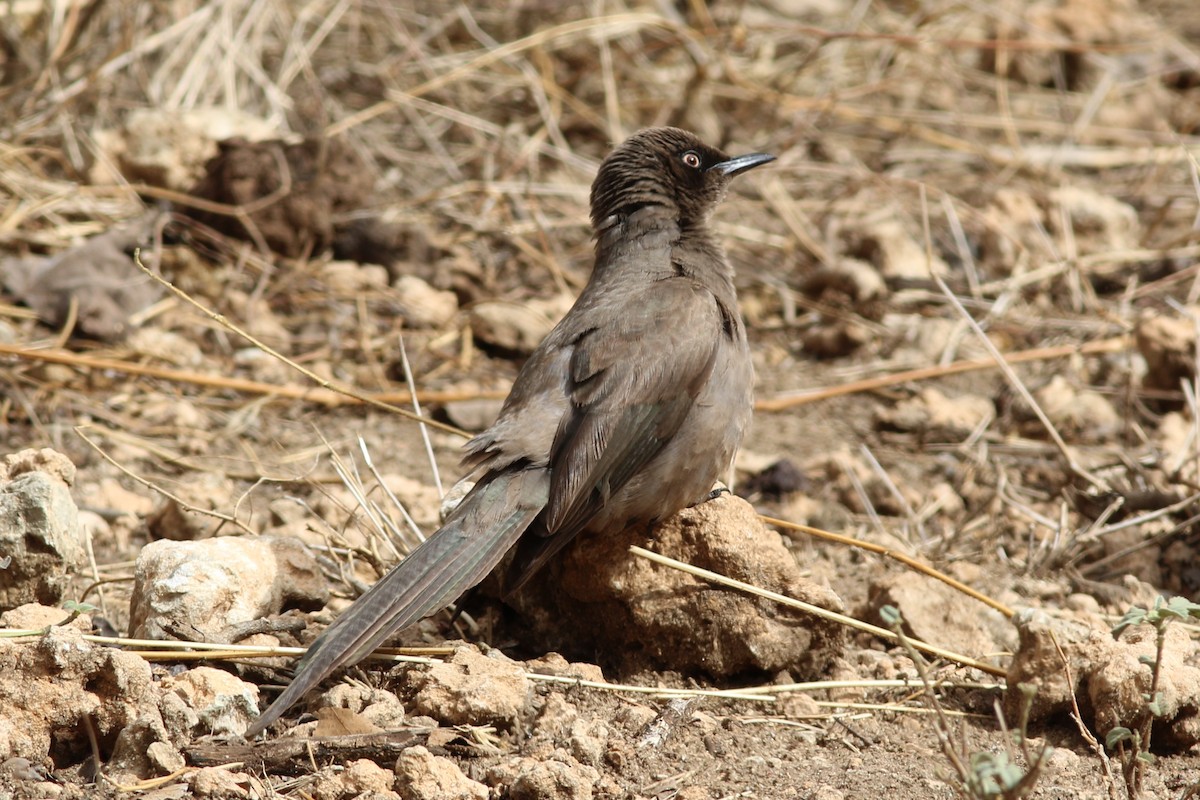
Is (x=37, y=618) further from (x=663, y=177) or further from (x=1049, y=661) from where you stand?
(x=1049, y=661)

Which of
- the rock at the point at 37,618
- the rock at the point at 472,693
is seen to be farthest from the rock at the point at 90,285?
the rock at the point at 472,693

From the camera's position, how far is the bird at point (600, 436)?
14.3ft

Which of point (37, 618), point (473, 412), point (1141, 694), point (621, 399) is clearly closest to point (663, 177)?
point (621, 399)

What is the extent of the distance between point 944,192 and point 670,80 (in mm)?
2514

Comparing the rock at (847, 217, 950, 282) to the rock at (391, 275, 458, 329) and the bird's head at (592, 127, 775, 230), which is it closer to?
the rock at (391, 275, 458, 329)

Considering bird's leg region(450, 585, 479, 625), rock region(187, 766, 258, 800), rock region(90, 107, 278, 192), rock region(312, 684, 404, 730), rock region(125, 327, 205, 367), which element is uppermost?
rock region(90, 107, 278, 192)

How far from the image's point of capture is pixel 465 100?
980 cm

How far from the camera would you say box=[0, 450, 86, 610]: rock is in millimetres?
4352

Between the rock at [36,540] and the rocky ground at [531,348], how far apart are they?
0.04 ft

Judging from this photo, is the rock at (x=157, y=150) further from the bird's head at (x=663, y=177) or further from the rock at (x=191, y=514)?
the bird's head at (x=663, y=177)

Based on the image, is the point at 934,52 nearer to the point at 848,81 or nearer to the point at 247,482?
the point at 848,81

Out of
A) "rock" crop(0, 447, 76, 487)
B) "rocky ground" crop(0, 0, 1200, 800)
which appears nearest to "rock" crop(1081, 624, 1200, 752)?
"rocky ground" crop(0, 0, 1200, 800)

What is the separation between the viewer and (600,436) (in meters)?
4.76

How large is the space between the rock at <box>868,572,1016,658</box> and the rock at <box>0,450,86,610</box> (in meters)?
2.95
